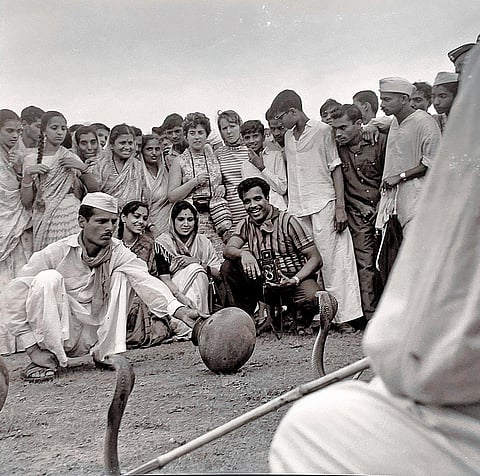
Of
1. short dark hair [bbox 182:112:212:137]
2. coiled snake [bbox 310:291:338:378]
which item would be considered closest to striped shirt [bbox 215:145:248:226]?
short dark hair [bbox 182:112:212:137]

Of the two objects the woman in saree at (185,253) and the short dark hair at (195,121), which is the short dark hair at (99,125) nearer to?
the short dark hair at (195,121)

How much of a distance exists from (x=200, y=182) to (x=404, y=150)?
3.41 ft

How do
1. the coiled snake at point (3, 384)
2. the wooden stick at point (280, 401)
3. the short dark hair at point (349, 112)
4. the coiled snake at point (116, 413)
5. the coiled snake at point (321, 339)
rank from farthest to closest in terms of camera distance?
the short dark hair at point (349, 112) < the coiled snake at point (321, 339) < the coiled snake at point (3, 384) < the coiled snake at point (116, 413) < the wooden stick at point (280, 401)

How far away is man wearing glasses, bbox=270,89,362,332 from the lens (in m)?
4.72

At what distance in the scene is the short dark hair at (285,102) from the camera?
15.0ft

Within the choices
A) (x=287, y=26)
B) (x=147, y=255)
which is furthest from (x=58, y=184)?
(x=287, y=26)

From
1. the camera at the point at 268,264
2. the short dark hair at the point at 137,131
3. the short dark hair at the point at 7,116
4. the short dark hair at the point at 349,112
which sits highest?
the short dark hair at the point at 7,116

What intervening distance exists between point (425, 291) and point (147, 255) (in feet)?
12.9

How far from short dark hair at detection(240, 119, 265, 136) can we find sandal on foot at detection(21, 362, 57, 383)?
1483 mm

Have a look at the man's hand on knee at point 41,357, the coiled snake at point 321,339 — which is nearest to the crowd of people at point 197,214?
the man's hand on knee at point 41,357

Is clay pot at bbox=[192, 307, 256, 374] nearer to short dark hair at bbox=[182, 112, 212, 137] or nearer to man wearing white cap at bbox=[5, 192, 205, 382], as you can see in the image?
man wearing white cap at bbox=[5, 192, 205, 382]

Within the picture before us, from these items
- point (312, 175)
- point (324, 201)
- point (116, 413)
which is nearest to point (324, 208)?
point (324, 201)

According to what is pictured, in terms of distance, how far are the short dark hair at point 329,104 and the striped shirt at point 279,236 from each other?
57 cm

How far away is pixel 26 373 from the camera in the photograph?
4203mm
